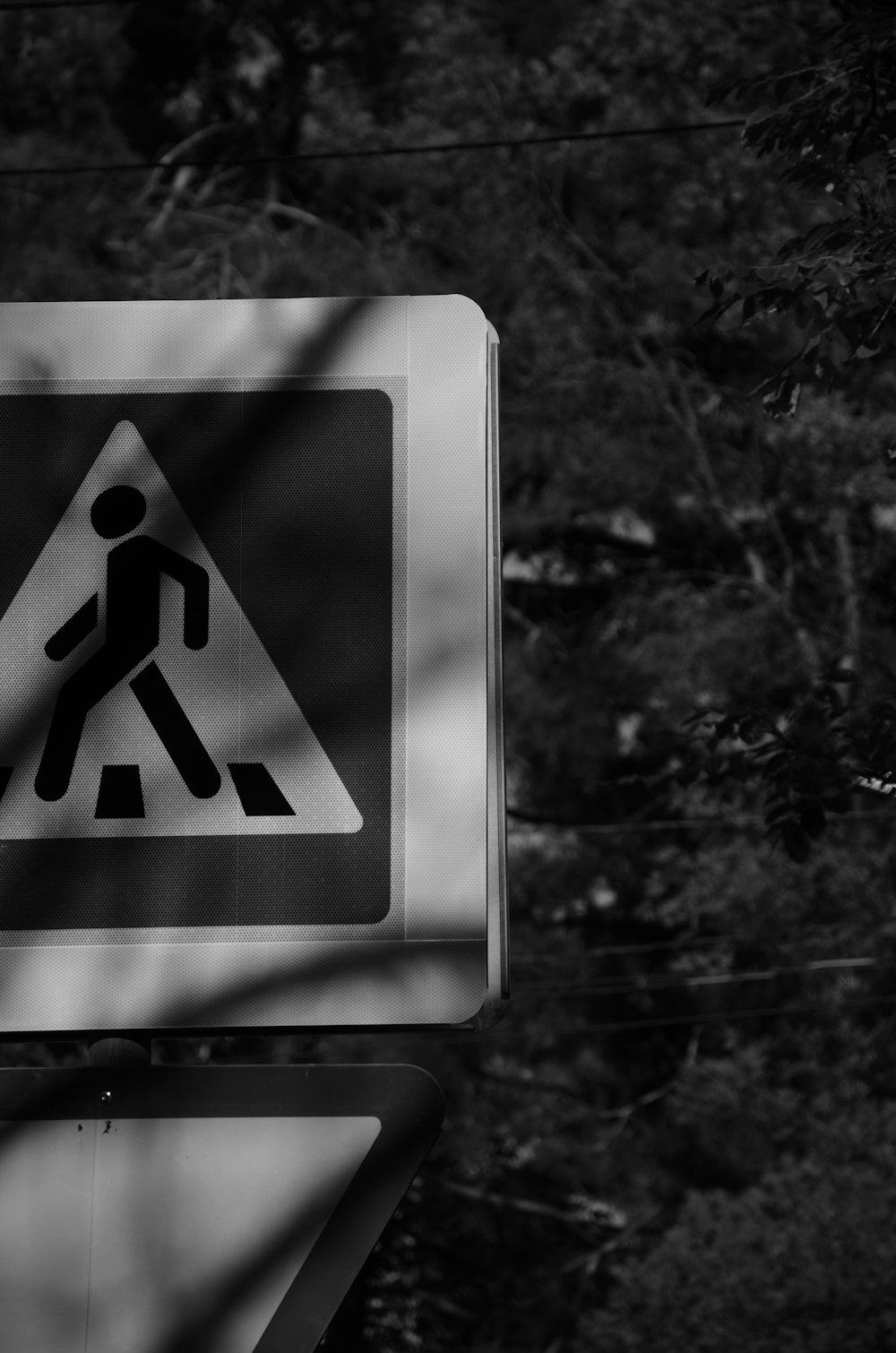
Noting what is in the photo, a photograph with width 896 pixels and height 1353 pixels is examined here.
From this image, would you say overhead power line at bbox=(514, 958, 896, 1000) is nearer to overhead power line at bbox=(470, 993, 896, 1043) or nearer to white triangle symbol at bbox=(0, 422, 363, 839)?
overhead power line at bbox=(470, 993, 896, 1043)

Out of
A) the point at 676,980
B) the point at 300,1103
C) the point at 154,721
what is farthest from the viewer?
the point at 676,980

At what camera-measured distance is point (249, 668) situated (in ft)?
5.00

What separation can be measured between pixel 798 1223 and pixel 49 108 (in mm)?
13540

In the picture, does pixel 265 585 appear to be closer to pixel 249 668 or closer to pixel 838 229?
pixel 249 668

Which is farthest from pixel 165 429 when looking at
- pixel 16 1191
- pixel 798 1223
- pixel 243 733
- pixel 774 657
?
pixel 774 657

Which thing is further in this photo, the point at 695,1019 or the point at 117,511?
the point at 695,1019

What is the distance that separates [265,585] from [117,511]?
0.16 meters

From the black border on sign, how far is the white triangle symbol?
223 mm

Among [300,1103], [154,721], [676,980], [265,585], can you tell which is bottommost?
[300,1103]

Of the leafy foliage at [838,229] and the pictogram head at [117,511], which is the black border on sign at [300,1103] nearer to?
the pictogram head at [117,511]

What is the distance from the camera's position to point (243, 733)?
151 centimetres

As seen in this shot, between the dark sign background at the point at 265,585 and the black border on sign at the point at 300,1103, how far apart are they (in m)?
0.15

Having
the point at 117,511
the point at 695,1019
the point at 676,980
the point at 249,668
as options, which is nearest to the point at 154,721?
the point at 249,668

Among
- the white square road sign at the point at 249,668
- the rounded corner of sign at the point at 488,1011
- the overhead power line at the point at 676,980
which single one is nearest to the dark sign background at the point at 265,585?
the white square road sign at the point at 249,668
